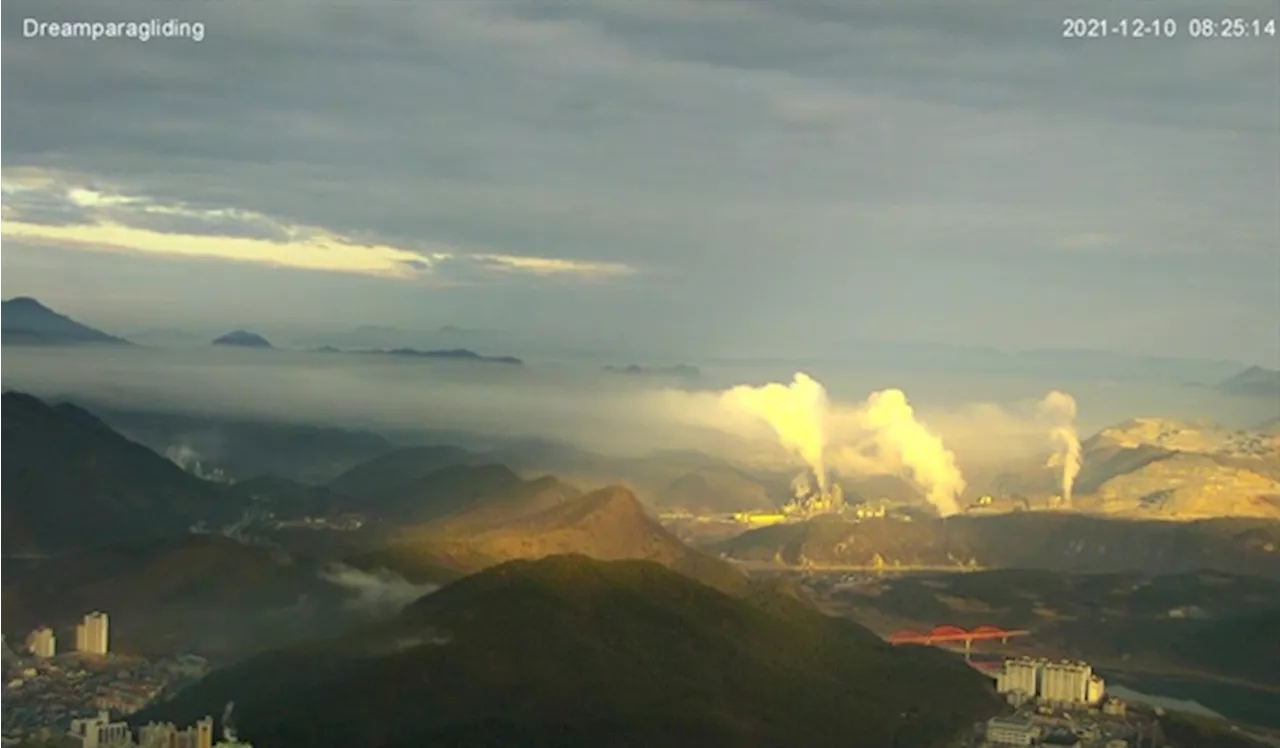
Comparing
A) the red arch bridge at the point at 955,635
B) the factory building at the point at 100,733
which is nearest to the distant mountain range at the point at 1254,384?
the red arch bridge at the point at 955,635

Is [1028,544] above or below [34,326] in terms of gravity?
below

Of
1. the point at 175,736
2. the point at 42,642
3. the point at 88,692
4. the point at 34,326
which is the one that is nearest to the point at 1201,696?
the point at 175,736

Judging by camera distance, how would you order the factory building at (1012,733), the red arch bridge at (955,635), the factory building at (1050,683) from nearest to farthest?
the factory building at (1012,733)
the factory building at (1050,683)
the red arch bridge at (955,635)

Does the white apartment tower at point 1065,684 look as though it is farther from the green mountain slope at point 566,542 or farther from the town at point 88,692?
the town at point 88,692

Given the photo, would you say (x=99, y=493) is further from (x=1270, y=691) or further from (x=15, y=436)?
(x=1270, y=691)

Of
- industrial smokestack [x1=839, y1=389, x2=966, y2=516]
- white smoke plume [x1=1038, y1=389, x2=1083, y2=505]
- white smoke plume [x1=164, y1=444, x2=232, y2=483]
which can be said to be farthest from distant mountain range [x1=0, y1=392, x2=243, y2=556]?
white smoke plume [x1=1038, y1=389, x2=1083, y2=505]

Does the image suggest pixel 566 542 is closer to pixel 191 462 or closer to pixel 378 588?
pixel 378 588
